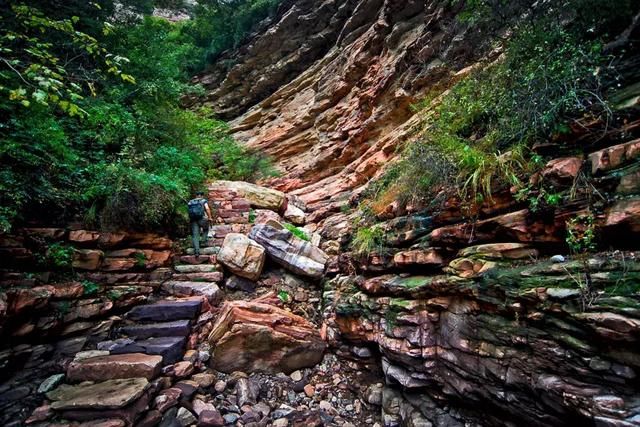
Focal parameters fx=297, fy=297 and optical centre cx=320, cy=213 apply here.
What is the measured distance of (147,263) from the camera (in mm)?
6117

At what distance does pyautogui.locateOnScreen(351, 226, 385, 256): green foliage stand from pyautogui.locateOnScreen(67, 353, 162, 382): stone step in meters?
3.53

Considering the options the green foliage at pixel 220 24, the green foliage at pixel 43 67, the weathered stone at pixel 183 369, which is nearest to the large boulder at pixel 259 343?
the weathered stone at pixel 183 369

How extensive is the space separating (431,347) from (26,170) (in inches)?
265

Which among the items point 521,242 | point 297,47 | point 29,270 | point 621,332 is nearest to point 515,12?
point 521,242

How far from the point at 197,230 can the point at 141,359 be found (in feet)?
11.0

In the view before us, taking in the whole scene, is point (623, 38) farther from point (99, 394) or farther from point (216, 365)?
point (99, 394)

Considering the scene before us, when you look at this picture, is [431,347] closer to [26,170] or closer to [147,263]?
[147,263]

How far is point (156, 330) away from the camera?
493 cm

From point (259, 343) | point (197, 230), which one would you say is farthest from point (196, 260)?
point (259, 343)

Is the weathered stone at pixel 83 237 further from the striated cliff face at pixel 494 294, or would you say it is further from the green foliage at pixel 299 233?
the striated cliff face at pixel 494 294

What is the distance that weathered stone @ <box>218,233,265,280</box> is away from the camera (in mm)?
6496

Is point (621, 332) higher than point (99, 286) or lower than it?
higher

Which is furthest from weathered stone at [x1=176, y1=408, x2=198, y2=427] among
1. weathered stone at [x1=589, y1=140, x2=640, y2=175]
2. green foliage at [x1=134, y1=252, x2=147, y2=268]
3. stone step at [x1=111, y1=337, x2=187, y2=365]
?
weathered stone at [x1=589, y1=140, x2=640, y2=175]

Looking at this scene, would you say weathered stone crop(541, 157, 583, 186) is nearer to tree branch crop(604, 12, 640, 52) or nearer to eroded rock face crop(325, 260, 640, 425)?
eroded rock face crop(325, 260, 640, 425)
